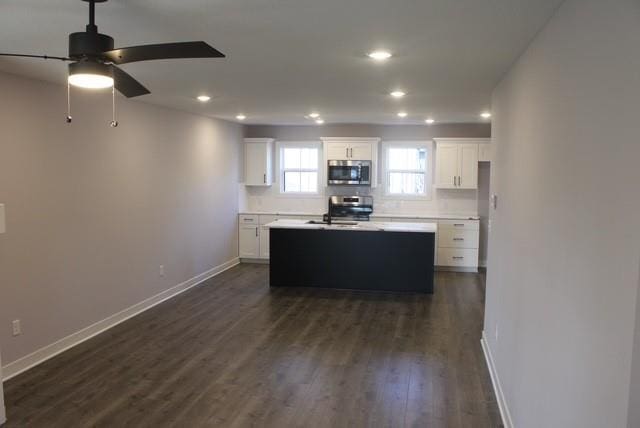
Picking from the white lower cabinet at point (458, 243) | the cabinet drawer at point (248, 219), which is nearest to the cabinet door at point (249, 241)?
the cabinet drawer at point (248, 219)

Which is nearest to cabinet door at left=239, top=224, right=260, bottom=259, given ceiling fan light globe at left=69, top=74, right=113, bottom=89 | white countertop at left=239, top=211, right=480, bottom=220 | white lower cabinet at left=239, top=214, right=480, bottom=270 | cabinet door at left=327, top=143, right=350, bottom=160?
white countertop at left=239, top=211, right=480, bottom=220

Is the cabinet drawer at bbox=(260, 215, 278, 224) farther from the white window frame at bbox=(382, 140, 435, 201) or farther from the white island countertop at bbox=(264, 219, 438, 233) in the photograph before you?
the white window frame at bbox=(382, 140, 435, 201)

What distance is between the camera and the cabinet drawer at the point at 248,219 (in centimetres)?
862

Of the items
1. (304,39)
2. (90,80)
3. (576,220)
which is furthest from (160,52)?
(576,220)

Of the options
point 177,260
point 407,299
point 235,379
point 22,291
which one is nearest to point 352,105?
point 407,299

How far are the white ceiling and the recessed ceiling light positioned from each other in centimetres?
6

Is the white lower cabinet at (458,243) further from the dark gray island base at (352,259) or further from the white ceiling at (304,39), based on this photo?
the white ceiling at (304,39)

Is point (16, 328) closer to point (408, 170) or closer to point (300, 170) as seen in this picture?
point (300, 170)

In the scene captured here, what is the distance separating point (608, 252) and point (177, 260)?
5777 millimetres

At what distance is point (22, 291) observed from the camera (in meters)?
4.09

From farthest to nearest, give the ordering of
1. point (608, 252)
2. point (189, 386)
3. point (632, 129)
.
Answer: point (189, 386), point (608, 252), point (632, 129)

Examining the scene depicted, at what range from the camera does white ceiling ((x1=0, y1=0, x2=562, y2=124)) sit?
236cm

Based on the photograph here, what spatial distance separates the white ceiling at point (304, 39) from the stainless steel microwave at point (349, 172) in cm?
339

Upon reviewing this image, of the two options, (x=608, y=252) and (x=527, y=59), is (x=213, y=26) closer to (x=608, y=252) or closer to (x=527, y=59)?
(x=527, y=59)
